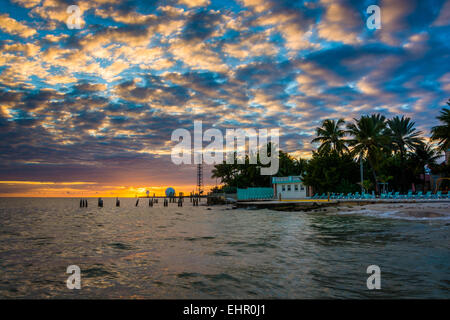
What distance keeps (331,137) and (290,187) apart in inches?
440

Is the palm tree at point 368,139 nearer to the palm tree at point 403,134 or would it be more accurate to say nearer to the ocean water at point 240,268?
the palm tree at point 403,134

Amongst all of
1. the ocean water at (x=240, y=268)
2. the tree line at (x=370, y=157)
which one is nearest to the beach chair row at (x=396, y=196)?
the tree line at (x=370, y=157)

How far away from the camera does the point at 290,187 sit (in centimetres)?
5488

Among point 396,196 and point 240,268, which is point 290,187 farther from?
point 240,268

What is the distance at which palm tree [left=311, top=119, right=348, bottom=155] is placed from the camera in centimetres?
5119

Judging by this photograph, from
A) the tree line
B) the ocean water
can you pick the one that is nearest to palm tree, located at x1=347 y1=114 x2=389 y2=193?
the tree line

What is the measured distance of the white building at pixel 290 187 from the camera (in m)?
53.4

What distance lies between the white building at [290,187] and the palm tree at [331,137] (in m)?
6.72

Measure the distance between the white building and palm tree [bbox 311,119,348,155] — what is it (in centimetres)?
672

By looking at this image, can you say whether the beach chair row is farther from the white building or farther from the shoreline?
the white building

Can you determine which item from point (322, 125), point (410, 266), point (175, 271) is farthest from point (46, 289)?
point (322, 125)

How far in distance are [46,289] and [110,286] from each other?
1645 mm
